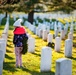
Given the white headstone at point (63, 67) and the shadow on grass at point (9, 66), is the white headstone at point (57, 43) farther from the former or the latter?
the white headstone at point (63, 67)

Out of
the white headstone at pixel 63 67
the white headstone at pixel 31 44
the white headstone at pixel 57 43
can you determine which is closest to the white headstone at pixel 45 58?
the white headstone at pixel 63 67

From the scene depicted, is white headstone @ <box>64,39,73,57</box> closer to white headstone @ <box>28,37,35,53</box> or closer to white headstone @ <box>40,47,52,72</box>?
white headstone @ <box>28,37,35,53</box>

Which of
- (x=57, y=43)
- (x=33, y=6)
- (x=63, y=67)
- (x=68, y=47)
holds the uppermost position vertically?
(x=33, y=6)

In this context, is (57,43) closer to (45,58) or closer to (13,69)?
(13,69)

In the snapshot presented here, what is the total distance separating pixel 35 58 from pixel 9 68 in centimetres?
242

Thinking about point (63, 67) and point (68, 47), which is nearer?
point (63, 67)

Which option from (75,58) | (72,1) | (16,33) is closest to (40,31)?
(72,1)

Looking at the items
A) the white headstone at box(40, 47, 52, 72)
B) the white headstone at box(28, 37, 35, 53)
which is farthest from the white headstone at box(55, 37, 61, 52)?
the white headstone at box(40, 47, 52, 72)

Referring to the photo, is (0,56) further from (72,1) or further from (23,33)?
(72,1)

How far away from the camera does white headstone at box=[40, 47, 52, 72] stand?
33.0 feet

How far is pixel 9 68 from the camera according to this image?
10.8m

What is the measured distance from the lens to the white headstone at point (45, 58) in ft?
33.0

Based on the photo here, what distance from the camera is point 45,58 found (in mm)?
10109

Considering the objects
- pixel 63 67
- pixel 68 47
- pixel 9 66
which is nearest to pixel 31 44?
pixel 68 47
